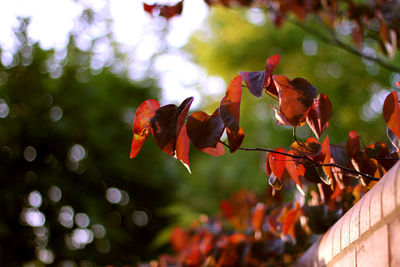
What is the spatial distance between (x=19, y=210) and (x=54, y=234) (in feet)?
1.41

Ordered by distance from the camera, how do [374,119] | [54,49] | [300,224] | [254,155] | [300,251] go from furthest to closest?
[374,119] < [254,155] < [54,49] < [300,251] < [300,224]

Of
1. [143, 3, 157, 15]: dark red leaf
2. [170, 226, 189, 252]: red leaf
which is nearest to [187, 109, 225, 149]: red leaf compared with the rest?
[143, 3, 157, 15]: dark red leaf

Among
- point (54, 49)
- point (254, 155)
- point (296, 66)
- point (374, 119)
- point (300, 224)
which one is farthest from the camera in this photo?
point (296, 66)

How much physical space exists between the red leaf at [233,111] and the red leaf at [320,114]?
0.51 ft

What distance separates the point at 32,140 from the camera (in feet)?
14.1

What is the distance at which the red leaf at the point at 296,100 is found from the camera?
0.71 metres

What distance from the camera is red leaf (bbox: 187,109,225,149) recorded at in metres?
0.74

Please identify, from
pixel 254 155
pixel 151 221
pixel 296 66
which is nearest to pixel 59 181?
pixel 151 221

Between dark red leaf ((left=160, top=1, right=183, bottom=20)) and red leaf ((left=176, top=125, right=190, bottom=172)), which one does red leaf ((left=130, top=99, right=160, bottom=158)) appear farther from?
dark red leaf ((left=160, top=1, right=183, bottom=20))

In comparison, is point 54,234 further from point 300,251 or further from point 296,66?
point 296,66

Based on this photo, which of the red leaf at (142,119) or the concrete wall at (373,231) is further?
the red leaf at (142,119)

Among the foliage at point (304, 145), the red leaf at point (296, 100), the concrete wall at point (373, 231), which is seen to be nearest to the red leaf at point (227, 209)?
the foliage at point (304, 145)

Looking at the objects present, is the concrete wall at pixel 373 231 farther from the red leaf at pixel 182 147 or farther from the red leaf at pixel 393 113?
the red leaf at pixel 182 147

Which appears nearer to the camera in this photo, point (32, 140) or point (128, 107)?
point (32, 140)
